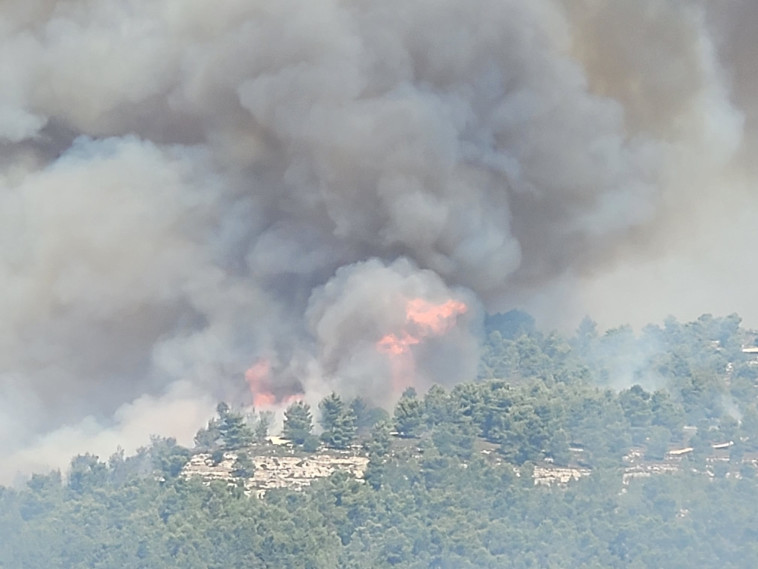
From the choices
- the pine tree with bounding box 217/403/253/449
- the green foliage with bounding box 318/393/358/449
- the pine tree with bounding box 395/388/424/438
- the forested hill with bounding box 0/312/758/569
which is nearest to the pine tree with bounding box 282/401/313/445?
the forested hill with bounding box 0/312/758/569

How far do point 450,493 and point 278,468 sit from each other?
4.31m

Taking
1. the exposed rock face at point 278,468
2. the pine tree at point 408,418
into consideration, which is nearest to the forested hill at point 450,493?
the pine tree at point 408,418

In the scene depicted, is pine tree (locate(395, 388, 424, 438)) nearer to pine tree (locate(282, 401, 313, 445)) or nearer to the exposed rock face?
the exposed rock face

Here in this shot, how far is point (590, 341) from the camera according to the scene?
5191cm

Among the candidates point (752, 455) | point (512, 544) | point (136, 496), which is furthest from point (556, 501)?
point (136, 496)

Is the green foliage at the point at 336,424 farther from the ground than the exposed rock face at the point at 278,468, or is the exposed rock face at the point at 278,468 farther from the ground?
the green foliage at the point at 336,424

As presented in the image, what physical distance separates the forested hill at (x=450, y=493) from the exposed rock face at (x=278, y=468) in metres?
0.21

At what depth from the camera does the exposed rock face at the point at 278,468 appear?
142 ft

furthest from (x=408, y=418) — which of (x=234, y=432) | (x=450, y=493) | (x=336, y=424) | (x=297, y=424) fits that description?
(x=234, y=432)

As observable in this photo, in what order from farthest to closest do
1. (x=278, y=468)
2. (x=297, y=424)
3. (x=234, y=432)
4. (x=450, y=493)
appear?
(x=297, y=424)
(x=234, y=432)
(x=278, y=468)
(x=450, y=493)

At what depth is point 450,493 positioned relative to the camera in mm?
41625

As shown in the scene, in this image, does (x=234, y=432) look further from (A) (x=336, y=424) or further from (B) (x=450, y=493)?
(B) (x=450, y=493)

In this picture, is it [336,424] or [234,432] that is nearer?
[234,432]

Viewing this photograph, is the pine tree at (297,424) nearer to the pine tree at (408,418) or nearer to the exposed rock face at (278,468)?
the exposed rock face at (278,468)
